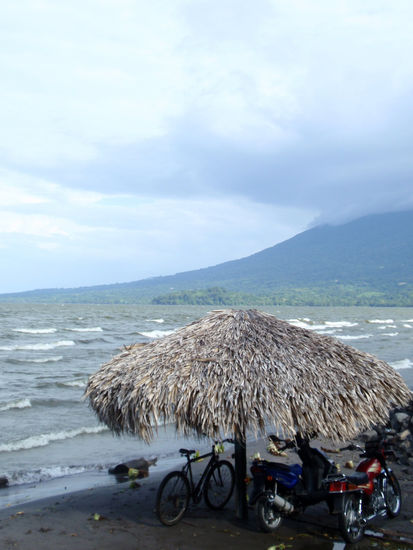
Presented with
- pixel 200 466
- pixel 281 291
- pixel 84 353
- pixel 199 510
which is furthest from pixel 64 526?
pixel 281 291

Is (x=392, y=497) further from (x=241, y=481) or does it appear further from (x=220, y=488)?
Answer: (x=220, y=488)

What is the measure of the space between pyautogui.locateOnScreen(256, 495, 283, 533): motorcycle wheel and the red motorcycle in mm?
649

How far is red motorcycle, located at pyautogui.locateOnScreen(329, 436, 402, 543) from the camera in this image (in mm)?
5812

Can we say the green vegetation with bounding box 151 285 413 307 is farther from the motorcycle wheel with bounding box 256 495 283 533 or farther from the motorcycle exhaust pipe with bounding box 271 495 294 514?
the motorcycle exhaust pipe with bounding box 271 495 294 514

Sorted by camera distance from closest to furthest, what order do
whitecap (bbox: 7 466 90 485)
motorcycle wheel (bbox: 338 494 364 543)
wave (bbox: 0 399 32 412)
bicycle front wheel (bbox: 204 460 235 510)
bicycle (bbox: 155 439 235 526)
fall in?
motorcycle wheel (bbox: 338 494 364 543), bicycle (bbox: 155 439 235 526), bicycle front wheel (bbox: 204 460 235 510), whitecap (bbox: 7 466 90 485), wave (bbox: 0 399 32 412)

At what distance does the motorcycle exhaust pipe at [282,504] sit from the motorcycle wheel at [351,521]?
1.61 ft

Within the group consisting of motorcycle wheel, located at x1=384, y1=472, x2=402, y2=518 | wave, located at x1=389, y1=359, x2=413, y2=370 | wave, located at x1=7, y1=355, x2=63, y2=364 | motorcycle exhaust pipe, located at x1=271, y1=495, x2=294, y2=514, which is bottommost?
wave, located at x1=389, y1=359, x2=413, y2=370

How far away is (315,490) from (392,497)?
1187mm

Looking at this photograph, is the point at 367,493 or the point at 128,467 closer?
the point at 367,493

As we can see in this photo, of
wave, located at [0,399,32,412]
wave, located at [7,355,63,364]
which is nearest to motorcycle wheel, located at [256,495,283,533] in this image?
wave, located at [0,399,32,412]

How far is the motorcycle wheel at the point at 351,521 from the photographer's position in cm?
579

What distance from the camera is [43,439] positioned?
12133 mm

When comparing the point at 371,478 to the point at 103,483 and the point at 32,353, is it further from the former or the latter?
the point at 32,353

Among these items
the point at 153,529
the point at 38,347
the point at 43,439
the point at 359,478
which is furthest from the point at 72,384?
the point at 38,347
